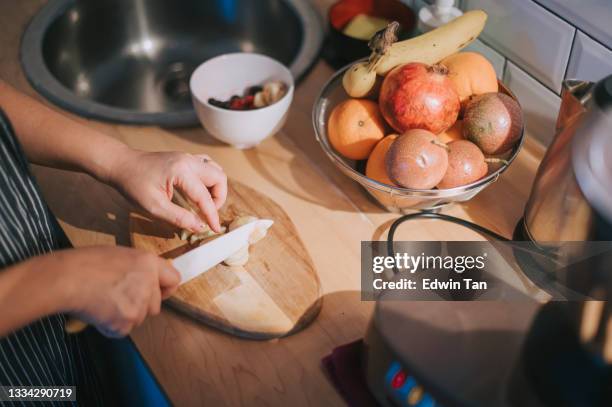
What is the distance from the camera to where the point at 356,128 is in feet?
2.67

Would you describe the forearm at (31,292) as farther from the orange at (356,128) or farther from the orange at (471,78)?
the orange at (471,78)

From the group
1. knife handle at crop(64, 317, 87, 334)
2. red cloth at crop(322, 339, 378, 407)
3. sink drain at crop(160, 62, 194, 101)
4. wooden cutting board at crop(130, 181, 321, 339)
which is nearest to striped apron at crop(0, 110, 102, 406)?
knife handle at crop(64, 317, 87, 334)

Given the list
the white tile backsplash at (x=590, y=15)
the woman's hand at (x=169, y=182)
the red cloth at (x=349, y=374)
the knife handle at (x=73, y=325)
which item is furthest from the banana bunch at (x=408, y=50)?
the knife handle at (x=73, y=325)

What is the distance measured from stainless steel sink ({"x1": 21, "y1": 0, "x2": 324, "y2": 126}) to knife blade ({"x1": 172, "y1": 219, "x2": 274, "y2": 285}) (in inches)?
16.5

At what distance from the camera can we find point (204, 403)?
0.66 metres

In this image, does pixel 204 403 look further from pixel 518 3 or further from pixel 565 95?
pixel 518 3

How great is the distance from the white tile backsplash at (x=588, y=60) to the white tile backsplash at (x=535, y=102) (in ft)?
0.18

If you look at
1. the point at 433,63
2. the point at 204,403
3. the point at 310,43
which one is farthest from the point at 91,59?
the point at 204,403

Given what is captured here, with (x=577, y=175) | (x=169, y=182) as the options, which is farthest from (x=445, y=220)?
(x=169, y=182)

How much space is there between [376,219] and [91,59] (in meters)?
0.73

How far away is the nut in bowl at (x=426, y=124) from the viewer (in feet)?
2.47

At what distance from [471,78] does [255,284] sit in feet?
1.25

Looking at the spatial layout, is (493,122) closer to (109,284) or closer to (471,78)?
(471,78)

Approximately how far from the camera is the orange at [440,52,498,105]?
2.66 ft
